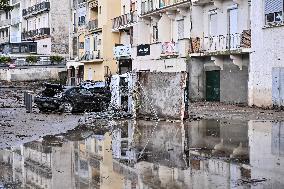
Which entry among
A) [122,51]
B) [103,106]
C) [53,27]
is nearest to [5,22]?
[53,27]

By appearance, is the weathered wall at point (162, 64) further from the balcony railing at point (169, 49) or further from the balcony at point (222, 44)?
the balcony at point (222, 44)

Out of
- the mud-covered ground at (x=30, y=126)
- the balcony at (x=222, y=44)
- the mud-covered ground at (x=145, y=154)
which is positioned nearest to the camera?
the mud-covered ground at (x=145, y=154)

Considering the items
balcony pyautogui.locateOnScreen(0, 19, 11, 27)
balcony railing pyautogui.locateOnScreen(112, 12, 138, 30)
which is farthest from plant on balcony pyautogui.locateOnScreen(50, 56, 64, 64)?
balcony pyautogui.locateOnScreen(0, 19, 11, 27)

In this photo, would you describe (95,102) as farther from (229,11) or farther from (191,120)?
(229,11)

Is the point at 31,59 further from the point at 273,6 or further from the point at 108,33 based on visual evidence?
the point at 273,6

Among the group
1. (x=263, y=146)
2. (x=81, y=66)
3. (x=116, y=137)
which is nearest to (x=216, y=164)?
(x=263, y=146)

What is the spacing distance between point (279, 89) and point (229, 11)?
8.02 meters

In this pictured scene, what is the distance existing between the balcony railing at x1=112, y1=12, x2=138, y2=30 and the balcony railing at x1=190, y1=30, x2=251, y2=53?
44.6 ft

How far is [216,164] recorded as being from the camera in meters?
11.9

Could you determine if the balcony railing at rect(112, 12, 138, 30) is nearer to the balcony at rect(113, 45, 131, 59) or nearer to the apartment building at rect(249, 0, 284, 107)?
the balcony at rect(113, 45, 131, 59)

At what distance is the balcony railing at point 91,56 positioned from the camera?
60.4 metres

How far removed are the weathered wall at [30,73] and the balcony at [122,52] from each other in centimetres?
1940

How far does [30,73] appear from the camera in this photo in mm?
71188

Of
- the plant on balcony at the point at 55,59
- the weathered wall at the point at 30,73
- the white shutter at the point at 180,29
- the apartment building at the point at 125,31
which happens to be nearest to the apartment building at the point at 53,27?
the plant on balcony at the point at 55,59
